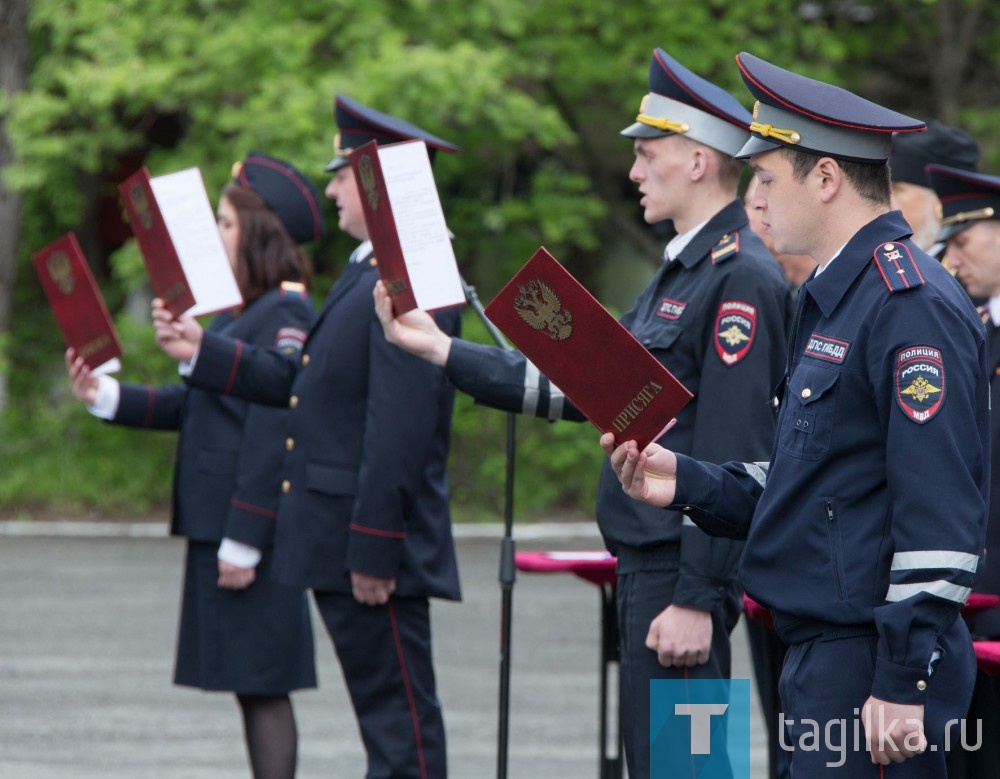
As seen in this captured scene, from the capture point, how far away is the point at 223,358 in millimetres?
5180

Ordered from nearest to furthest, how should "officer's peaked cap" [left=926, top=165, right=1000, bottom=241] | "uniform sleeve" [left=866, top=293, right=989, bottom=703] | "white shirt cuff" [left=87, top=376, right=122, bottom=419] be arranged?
"uniform sleeve" [left=866, top=293, right=989, bottom=703], "officer's peaked cap" [left=926, top=165, right=1000, bottom=241], "white shirt cuff" [left=87, top=376, right=122, bottom=419]

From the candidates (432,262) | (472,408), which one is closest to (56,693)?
(432,262)

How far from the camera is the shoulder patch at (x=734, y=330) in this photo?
13.1ft

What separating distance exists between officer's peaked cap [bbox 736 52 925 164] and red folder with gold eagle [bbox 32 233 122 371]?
2.72 m

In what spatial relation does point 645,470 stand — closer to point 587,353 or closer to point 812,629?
point 587,353

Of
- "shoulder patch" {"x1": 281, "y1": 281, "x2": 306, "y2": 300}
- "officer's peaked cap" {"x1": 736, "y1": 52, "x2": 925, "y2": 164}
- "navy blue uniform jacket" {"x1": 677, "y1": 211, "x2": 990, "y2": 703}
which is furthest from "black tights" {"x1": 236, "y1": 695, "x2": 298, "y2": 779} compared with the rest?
"officer's peaked cap" {"x1": 736, "y1": 52, "x2": 925, "y2": 164}

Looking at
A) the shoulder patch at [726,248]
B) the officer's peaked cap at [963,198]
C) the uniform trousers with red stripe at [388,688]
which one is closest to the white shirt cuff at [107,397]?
the uniform trousers with red stripe at [388,688]

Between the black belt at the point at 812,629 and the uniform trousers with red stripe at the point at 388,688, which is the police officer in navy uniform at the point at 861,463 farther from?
the uniform trousers with red stripe at the point at 388,688

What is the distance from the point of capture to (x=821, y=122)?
3.16m

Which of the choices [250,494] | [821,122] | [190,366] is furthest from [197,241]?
[821,122]

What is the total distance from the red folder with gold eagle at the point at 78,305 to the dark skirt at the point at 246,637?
0.71 metres

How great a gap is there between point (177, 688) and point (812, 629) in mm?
5205

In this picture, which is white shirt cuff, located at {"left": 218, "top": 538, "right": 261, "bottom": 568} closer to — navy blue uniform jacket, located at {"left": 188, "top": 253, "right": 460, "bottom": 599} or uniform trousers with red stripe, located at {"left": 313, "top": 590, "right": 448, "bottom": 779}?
navy blue uniform jacket, located at {"left": 188, "top": 253, "right": 460, "bottom": 599}

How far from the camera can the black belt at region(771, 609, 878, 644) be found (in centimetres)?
303
